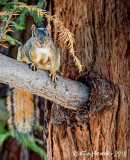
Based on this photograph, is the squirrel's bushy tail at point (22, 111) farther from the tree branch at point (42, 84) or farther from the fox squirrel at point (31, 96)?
the tree branch at point (42, 84)

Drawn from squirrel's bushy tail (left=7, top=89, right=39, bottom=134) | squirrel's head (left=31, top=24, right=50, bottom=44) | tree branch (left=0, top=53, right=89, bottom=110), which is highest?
squirrel's head (left=31, top=24, right=50, bottom=44)

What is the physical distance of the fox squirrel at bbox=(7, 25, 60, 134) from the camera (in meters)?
1.17

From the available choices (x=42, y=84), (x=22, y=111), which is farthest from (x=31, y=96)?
(x=42, y=84)

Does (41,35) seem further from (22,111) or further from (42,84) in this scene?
(22,111)

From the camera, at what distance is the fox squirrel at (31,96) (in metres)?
1.17

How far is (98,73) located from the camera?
1079 millimetres

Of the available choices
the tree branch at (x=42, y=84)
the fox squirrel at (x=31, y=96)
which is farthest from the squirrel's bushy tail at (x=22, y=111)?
the tree branch at (x=42, y=84)

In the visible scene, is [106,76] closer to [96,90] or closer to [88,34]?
[96,90]

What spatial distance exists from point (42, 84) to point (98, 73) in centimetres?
31

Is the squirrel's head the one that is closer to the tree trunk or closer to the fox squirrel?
the fox squirrel

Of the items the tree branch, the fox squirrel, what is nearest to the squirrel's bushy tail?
the fox squirrel

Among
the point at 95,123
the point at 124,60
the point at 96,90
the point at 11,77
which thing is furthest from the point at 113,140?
the point at 11,77

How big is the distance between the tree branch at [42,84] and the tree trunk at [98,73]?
98mm

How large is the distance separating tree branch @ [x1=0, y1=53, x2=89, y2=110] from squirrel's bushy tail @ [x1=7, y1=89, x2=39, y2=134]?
275 mm
